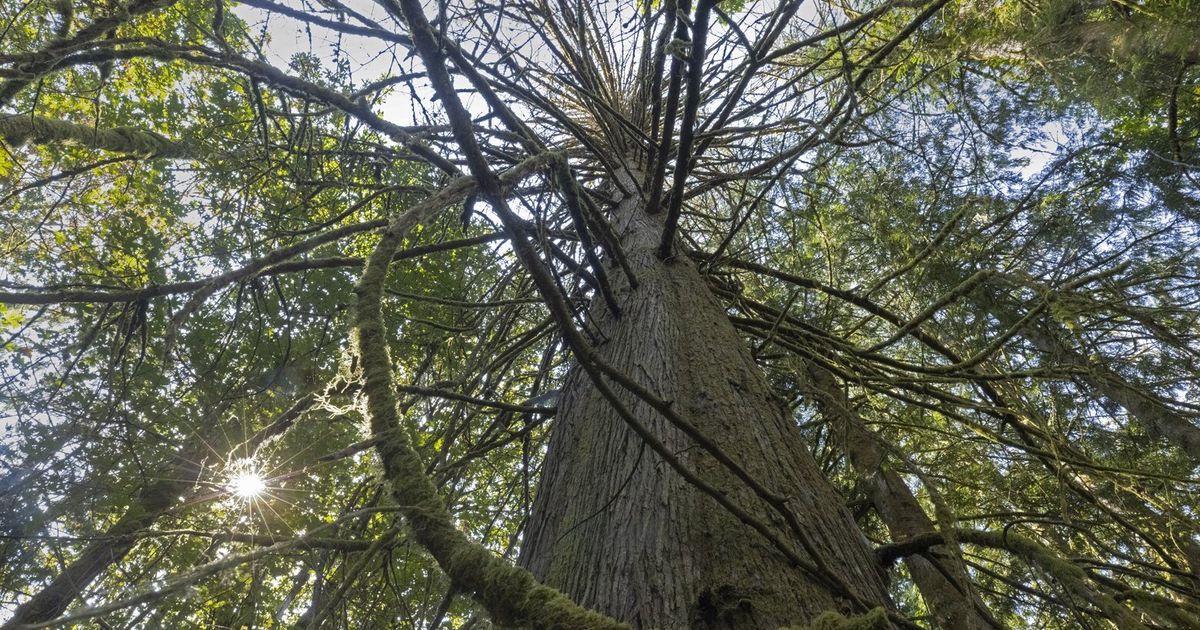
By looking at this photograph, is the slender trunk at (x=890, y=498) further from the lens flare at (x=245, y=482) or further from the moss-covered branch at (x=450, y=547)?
the lens flare at (x=245, y=482)

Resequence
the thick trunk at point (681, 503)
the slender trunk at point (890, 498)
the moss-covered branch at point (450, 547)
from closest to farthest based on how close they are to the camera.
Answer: the moss-covered branch at point (450, 547)
the thick trunk at point (681, 503)
the slender trunk at point (890, 498)

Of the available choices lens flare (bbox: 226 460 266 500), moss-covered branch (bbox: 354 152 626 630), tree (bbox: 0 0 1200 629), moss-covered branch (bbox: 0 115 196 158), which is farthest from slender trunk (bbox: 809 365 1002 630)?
moss-covered branch (bbox: 0 115 196 158)

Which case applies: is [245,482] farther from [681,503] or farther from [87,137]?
[87,137]

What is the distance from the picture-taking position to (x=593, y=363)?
3.97 feet

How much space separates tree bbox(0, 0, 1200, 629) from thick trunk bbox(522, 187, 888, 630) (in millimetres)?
11

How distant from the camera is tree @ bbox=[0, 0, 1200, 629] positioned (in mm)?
1320

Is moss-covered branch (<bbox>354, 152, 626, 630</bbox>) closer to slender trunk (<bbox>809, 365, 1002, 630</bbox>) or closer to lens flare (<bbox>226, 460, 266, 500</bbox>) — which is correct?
lens flare (<bbox>226, 460, 266, 500</bbox>)

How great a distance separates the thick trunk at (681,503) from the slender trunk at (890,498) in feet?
1.38

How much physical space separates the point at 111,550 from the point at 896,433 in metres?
3.78

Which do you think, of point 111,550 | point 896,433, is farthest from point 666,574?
point 896,433

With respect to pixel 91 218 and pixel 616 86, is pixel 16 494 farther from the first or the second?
pixel 616 86

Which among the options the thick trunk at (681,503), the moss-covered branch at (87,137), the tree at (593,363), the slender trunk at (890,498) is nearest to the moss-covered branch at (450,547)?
the tree at (593,363)

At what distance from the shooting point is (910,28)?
7.29ft

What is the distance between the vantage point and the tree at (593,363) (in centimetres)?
132
